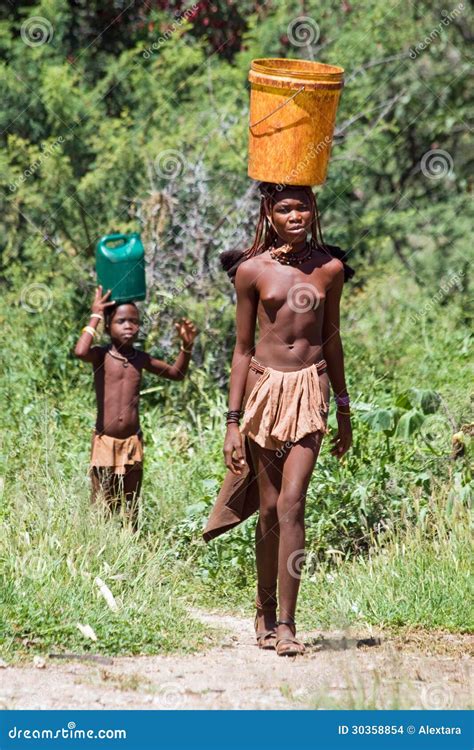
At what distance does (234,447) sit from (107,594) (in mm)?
825

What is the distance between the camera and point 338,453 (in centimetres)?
510

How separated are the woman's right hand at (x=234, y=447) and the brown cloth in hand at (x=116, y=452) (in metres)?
1.37

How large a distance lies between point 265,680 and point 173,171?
16.2ft

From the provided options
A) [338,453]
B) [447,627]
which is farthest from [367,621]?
[338,453]
